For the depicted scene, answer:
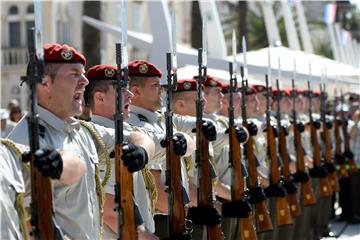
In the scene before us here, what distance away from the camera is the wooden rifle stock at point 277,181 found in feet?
30.1

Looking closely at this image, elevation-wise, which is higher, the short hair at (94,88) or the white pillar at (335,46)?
the short hair at (94,88)


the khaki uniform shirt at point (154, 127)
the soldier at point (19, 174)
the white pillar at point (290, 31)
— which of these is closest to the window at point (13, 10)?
the white pillar at point (290, 31)

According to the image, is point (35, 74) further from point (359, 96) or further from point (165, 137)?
point (359, 96)

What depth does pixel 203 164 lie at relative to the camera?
649 cm

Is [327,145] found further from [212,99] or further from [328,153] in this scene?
[212,99]

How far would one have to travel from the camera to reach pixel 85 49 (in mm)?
16031

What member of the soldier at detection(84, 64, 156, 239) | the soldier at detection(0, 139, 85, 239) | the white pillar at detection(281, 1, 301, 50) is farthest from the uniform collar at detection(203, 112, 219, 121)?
the white pillar at detection(281, 1, 301, 50)

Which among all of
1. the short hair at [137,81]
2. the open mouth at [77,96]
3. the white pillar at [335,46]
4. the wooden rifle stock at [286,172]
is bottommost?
the white pillar at [335,46]

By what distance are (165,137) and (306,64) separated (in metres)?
8.72

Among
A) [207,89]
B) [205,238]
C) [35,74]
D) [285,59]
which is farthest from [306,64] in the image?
[35,74]

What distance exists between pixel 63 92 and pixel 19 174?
58cm

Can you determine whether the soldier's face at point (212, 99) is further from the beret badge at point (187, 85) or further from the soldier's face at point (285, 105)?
the soldier's face at point (285, 105)

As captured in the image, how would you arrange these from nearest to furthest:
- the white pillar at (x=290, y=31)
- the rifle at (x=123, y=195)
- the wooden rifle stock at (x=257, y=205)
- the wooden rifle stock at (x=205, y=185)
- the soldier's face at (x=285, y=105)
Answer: the rifle at (x=123, y=195) → the wooden rifle stock at (x=205, y=185) → the wooden rifle stock at (x=257, y=205) → the soldier's face at (x=285, y=105) → the white pillar at (x=290, y=31)

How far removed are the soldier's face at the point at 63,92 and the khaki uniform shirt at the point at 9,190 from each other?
0.48 meters
